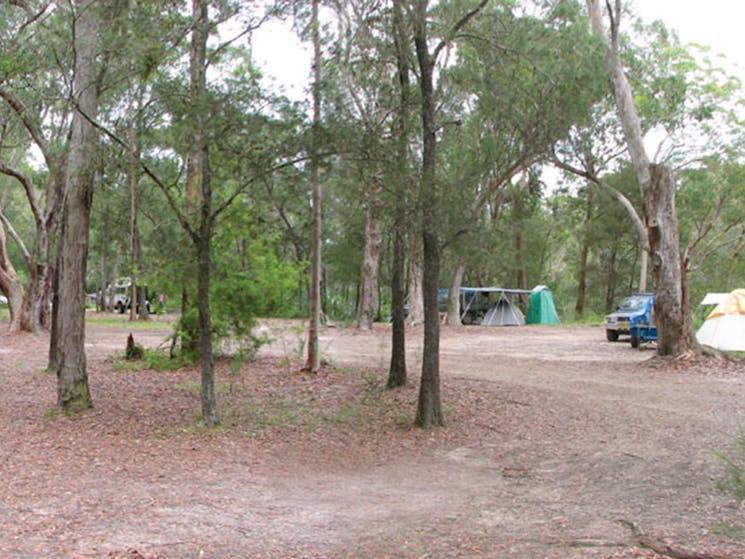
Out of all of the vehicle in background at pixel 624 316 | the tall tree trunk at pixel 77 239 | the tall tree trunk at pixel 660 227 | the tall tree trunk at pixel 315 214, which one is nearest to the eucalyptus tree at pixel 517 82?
the tall tree trunk at pixel 315 214

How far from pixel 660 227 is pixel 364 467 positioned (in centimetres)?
1160

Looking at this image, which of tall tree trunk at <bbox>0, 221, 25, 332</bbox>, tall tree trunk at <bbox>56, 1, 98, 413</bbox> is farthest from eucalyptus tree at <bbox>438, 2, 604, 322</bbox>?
tall tree trunk at <bbox>0, 221, 25, 332</bbox>

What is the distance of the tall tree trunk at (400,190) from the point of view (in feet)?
28.8

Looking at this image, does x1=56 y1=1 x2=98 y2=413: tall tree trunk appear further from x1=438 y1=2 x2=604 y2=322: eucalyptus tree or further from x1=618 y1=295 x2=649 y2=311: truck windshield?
x1=618 y1=295 x2=649 y2=311: truck windshield

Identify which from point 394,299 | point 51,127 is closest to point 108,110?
point 394,299

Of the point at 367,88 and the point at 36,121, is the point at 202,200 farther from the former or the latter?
the point at 36,121

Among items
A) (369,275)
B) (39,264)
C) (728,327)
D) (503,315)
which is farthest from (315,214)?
(503,315)

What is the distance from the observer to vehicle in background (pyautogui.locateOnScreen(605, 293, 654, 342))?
22016 mm

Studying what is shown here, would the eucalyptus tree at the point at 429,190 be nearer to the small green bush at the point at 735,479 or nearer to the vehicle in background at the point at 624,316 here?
the small green bush at the point at 735,479

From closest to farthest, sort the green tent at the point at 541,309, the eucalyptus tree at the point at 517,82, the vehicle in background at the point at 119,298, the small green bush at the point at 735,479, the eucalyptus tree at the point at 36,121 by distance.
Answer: the small green bush at the point at 735,479, the eucalyptus tree at the point at 517,82, the eucalyptus tree at the point at 36,121, the green tent at the point at 541,309, the vehicle in background at the point at 119,298

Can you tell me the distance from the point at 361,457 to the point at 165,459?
219 centimetres

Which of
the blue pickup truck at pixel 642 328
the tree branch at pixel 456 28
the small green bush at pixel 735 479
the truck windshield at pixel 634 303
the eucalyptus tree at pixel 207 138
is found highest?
the tree branch at pixel 456 28

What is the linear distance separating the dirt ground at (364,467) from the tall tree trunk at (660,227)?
206 centimetres

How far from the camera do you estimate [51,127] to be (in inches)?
831
